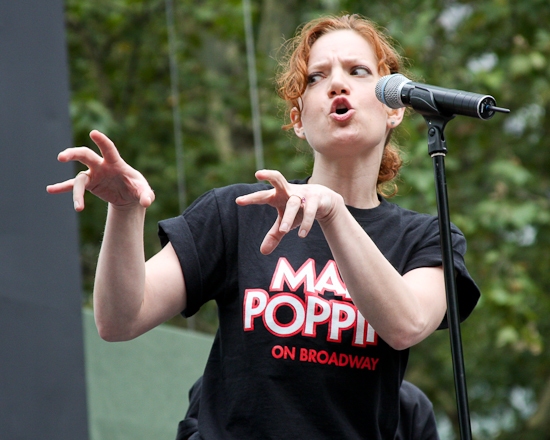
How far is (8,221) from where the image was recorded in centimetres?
217

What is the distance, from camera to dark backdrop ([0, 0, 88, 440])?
2.14 metres

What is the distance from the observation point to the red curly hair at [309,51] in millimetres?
2115

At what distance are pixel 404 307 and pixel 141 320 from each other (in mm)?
512

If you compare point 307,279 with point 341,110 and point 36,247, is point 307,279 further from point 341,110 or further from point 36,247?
point 36,247

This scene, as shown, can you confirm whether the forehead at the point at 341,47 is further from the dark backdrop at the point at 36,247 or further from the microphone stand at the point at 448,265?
the dark backdrop at the point at 36,247

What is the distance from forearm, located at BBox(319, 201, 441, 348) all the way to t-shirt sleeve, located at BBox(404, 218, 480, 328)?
0.18 metres

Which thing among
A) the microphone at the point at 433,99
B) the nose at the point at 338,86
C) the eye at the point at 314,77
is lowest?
the microphone at the point at 433,99

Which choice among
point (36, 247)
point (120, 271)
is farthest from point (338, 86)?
point (36, 247)

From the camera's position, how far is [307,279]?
1.89 metres

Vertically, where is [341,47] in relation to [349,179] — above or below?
above

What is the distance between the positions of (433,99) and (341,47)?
1.31ft

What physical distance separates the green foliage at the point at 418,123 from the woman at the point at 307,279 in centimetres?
60

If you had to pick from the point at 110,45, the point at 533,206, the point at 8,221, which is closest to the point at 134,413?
the point at 110,45

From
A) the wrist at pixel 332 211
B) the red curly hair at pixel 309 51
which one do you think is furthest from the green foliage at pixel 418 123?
the wrist at pixel 332 211
